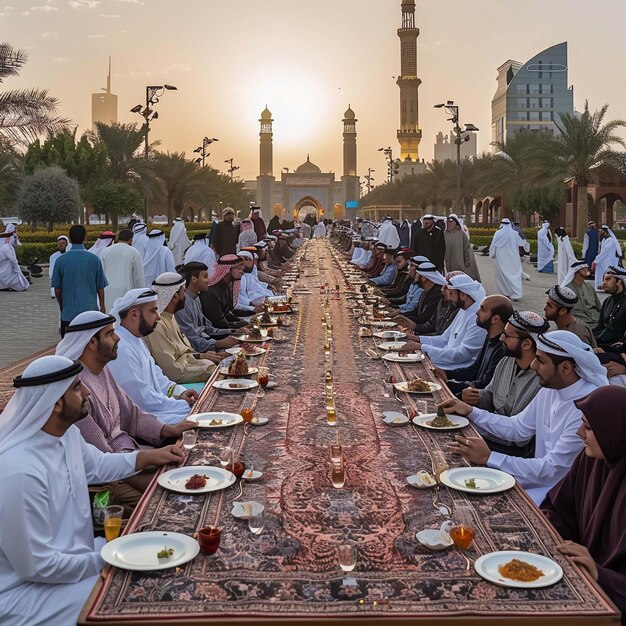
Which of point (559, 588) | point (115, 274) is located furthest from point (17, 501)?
point (115, 274)

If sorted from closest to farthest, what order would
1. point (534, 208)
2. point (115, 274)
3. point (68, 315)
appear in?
point (68, 315) → point (115, 274) → point (534, 208)

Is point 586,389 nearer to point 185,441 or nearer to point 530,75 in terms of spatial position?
point 185,441

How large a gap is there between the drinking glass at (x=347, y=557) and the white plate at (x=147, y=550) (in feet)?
1.25

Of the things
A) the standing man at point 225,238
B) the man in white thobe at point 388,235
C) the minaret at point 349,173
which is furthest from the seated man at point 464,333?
the minaret at point 349,173

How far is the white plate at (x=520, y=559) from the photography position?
1.87m

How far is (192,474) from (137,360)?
1.46m

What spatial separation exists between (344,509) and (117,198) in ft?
68.3

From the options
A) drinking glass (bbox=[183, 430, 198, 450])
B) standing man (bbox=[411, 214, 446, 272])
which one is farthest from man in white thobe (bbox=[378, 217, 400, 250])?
drinking glass (bbox=[183, 430, 198, 450])

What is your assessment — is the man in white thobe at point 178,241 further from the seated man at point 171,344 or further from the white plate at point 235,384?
the white plate at point 235,384

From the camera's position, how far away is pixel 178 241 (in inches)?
606

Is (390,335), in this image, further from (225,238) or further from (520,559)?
(225,238)

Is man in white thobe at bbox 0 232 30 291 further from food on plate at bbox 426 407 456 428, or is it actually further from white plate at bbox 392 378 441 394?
food on plate at bbox 426 407 456 428

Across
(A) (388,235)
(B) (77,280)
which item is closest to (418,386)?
(B) (77,280)

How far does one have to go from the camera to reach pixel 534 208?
1026 inches
